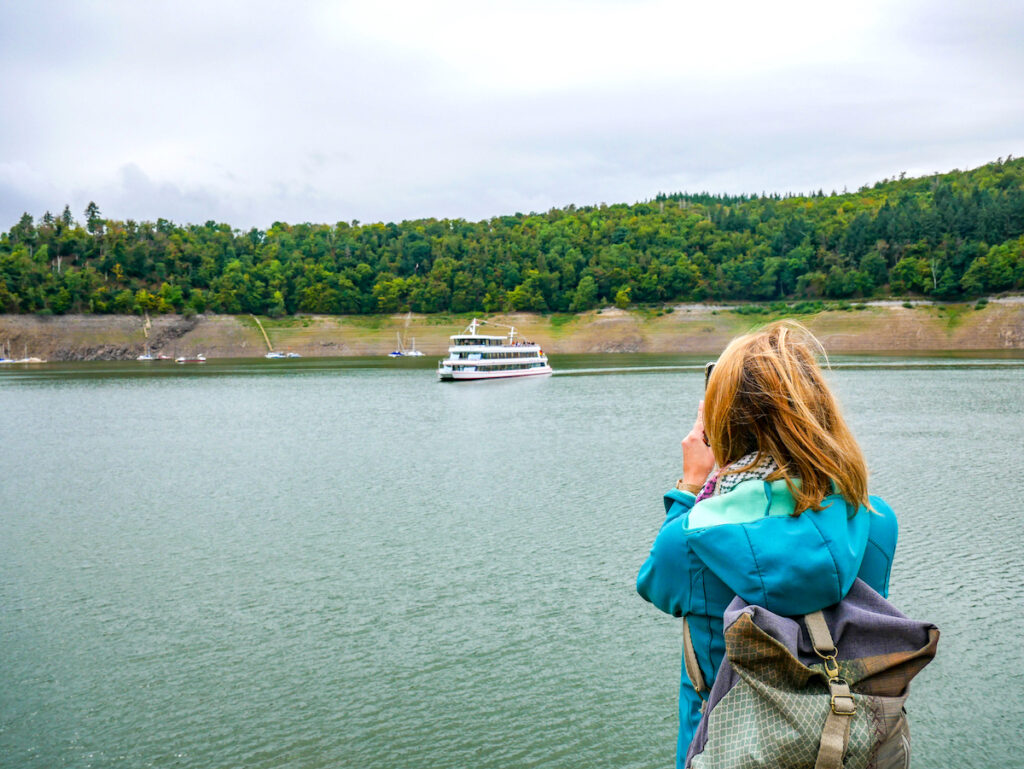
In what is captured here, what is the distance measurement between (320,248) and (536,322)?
5028 cm

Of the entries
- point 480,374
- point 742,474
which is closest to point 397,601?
point 742,474

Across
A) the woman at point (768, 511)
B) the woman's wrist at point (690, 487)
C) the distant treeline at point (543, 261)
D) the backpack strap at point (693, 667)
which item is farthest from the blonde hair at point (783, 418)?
the distant treeline at point (543, 261)

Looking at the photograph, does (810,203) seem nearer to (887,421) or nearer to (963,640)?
(887,421)

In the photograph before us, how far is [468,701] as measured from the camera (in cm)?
912

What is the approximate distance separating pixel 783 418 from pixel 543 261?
437 ft

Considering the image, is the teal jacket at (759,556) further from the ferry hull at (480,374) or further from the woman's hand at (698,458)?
the ferry hull at (480,374)

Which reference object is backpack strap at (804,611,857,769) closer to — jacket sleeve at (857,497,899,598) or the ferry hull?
jacket sleeve at (857,497,899,598)

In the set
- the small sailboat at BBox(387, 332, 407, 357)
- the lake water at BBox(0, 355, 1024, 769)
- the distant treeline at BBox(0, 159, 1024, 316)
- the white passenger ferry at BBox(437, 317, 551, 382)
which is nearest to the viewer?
the lake water at BBox(0, 355, 1024, 769)

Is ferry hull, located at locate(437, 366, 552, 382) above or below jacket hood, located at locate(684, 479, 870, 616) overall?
below

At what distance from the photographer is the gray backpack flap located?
2328 mm

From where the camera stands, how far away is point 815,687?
7.82 feet

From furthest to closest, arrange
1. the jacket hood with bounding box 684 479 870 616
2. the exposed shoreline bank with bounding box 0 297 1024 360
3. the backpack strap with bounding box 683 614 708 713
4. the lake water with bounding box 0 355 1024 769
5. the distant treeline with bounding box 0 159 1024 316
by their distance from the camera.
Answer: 1. the distant treeline with bounding box 0 159 1024 316
2. the exposed shoreline bank with bounding box 0 297 1024 360
3. the lake water with bounding box 0 355 1024 769
4. the backpack strap with bounding box 683 614 708 713
5. the jacket hood with bounding box 684 479 870 616

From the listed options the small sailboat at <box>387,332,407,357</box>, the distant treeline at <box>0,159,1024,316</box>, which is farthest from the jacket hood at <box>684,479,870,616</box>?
the distant treeline at <box>0,159,1024,316</box>

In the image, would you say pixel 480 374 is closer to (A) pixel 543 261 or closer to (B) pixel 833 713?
(B) pixel 833 713
